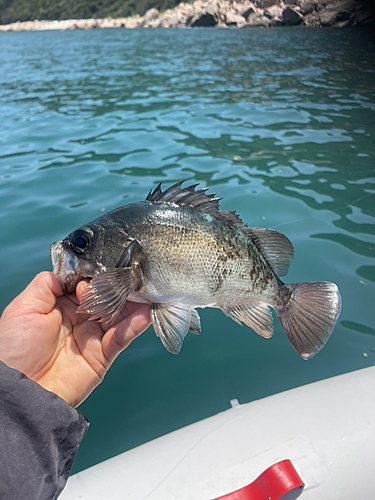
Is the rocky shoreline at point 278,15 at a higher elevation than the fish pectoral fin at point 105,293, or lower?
higher

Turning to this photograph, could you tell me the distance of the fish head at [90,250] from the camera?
2.22 meters

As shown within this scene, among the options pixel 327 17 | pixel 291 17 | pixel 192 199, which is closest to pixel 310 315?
pixel 192 199

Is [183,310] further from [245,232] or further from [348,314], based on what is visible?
[348,314]

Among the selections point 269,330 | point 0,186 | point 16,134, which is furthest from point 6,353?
point 16,134

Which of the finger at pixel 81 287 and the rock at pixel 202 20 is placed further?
the rock at pixel 202 20

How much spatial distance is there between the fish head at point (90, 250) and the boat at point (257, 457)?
3.79ft

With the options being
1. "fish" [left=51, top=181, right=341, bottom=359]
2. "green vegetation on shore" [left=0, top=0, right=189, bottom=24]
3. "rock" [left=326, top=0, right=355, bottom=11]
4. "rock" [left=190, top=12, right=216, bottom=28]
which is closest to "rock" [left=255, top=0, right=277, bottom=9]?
"rock" [left=190, top=12, right=216, bottom=28]

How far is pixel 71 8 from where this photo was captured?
4392 inches

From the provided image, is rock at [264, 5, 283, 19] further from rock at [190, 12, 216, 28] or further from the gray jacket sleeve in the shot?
the gray jacket sleeve

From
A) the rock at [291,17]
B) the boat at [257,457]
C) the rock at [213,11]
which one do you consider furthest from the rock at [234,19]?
the boat at [257,457]

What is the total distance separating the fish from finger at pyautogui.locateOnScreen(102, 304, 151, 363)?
0.13m

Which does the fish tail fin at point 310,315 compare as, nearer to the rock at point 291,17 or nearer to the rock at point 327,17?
the rock at point 327,17

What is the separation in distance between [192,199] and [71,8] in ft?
446

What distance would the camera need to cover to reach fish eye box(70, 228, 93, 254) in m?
2.22
